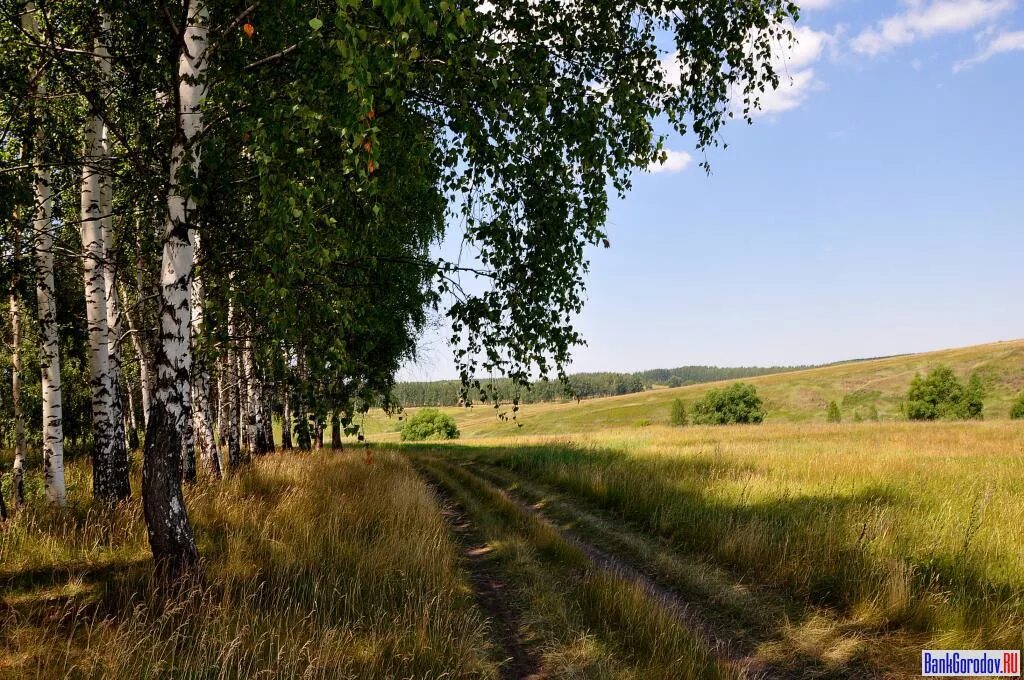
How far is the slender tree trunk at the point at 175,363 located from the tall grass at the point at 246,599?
1.56ft

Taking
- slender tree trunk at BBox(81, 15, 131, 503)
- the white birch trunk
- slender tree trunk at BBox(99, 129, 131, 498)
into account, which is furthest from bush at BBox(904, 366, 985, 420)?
the white birch trunk

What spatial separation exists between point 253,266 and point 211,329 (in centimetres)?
174

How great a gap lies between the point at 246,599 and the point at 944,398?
7645 centimetres

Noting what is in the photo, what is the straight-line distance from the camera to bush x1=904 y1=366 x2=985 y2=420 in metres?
57.6

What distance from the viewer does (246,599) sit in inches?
183

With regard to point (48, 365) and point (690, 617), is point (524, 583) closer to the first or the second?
point (690, 617)

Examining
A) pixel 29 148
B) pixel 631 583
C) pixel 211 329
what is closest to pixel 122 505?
pixel 211 329

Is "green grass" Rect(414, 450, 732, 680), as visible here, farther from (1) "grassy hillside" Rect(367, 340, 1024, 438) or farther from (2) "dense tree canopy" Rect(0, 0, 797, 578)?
(1) "grassy hillside" Rect(367, 340, 1024, 438)

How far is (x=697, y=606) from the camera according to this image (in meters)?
6.12

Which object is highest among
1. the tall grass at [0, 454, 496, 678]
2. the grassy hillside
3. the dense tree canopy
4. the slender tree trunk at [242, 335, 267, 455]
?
the dense tree canopy

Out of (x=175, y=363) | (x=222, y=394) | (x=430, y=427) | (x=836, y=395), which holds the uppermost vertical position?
(x=175, y=363)

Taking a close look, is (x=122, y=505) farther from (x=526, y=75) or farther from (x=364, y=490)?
(x=526, y=75)

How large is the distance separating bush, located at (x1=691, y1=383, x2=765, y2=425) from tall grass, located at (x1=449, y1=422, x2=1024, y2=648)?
223 ft

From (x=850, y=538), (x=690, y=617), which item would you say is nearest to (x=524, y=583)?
(x=690, y=617)
